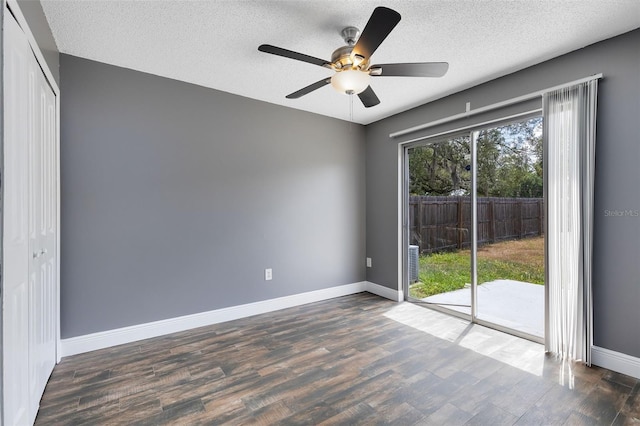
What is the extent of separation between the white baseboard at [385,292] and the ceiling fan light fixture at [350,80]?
2825 mm

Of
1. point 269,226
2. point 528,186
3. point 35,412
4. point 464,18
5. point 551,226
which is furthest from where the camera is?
point 269,226

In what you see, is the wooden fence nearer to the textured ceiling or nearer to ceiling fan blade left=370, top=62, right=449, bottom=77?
the textured ceiling

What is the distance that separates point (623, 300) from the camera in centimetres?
218

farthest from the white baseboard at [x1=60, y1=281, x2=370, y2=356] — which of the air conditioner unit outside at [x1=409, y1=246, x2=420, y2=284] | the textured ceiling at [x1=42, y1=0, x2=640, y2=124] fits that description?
the textured ceiling at [x1=42, y1=0, x2=640, y2=124]

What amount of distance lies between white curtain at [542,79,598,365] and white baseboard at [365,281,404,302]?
5.48 ft

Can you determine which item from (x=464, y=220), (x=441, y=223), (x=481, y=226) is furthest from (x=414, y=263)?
(x=481, y=226)

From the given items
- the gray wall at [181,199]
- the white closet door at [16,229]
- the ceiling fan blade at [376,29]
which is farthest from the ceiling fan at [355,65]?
the gray wall at [181,199]

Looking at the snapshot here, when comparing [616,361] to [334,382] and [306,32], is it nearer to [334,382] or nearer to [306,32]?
[334,382]

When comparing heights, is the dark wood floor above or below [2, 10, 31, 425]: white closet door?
below

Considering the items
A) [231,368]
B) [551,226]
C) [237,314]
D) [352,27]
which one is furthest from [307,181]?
[551,226]

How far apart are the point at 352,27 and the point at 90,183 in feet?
8.11

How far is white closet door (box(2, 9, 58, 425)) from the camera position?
1311mm

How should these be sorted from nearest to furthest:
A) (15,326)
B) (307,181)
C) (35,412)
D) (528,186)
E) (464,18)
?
1. (15,326)
2. (35,412)
3. (464,18)
4. (528,186)
5. (307,181)

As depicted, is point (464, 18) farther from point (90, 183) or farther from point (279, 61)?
point (90, 183)
